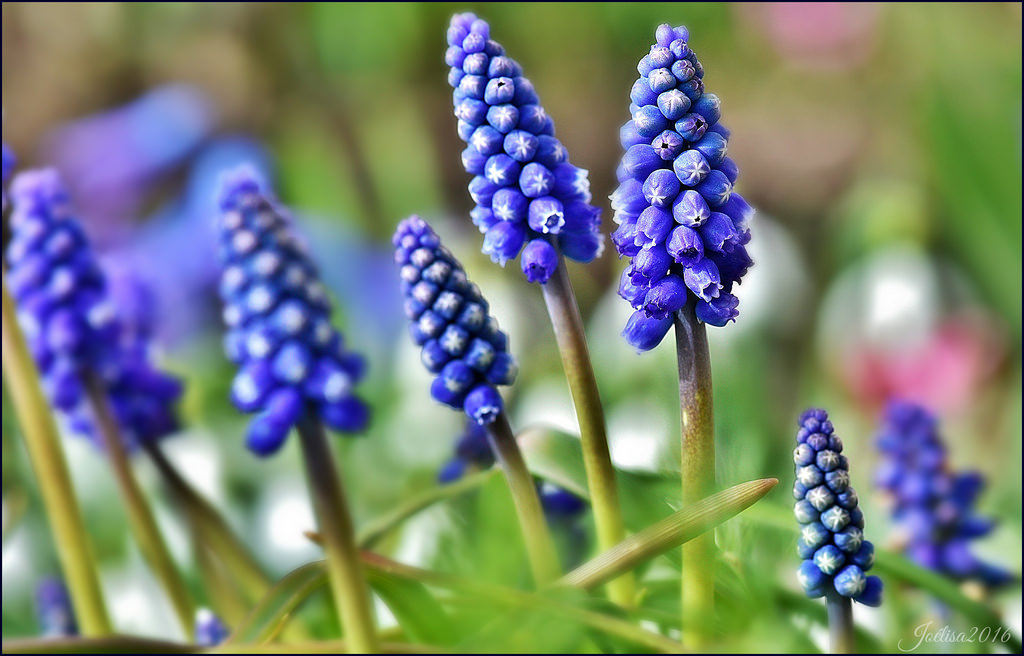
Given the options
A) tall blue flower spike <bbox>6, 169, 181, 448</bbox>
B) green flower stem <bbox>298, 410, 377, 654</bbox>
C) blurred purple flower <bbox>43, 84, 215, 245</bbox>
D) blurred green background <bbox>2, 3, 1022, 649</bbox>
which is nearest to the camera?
green flower stem <bbox>298, 410, 377, 654</bbox>

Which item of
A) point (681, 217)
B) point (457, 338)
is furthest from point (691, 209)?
point (457, 338)

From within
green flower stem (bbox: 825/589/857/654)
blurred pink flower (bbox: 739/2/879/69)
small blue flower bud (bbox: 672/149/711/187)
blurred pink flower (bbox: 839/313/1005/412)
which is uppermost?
blurred pink flower (bbox: 739/2/879/69)

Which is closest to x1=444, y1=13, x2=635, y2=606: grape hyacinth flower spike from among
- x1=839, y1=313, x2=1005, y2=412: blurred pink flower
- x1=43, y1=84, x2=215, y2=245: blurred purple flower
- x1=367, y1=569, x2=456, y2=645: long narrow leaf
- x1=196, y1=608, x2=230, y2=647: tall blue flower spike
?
x1=367, y1=569, x2=456, y2=645: long narrow leaf

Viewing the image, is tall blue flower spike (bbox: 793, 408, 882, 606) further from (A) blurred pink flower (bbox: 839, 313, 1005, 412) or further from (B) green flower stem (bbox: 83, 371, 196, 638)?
(A) blurred pink flower (bbox: 839, 313, 1005, 412)

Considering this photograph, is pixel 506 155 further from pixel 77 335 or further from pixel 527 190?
pixel 77 335

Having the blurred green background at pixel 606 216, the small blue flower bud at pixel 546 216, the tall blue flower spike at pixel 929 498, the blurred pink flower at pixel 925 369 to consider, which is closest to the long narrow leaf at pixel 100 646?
the blurred green background at pixel 606 216

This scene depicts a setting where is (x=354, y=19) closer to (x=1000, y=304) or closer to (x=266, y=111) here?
(x=266, y=111)

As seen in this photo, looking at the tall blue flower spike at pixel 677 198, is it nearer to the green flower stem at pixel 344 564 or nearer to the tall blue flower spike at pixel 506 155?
the tall blue flower spike at pixel 506 155

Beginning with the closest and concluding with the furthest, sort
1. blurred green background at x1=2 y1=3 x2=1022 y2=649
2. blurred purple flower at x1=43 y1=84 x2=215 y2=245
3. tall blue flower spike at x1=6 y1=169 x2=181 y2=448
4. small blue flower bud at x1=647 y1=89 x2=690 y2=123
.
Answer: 1. small blue flower bud at x1=647 y1=89 x2=690 y2=123
2. tall blue flower spike at x1=6 y1=169 x2=181 y2=448
3. blurred green background at x1=2 y1=3 x2=1022 y2=649
4. blurred purple flower at x1=43 y1=84 x2=215 y2=245
